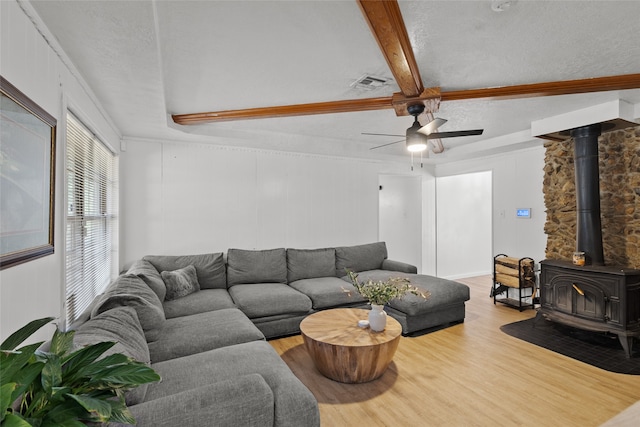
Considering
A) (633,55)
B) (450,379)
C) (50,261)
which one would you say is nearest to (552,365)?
(450,379)

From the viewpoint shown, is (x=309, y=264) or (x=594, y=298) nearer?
(x=594, y=298)

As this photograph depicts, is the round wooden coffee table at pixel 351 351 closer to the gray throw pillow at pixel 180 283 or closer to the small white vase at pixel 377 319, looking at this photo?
the small white vase at pixel 377 319

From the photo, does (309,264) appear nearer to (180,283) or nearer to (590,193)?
(180,283)

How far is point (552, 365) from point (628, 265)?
1680mm

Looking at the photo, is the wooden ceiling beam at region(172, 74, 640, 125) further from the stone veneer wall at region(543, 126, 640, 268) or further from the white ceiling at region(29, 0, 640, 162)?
the stone veneer wall at region(543, 126, 640, 268)

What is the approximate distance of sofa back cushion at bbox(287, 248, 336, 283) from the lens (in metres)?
4.40

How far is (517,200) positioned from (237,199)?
14.0 ft

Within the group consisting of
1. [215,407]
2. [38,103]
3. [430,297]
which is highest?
[38,103]

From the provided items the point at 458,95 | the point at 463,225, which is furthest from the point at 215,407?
the point at 463,225

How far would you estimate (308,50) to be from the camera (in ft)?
7.00

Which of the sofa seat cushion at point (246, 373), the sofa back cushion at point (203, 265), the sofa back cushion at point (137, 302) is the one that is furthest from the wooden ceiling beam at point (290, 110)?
the sofa seat cushion at point (246, 373)

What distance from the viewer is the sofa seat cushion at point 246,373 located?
1597 millimetres

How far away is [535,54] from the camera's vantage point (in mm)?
2191

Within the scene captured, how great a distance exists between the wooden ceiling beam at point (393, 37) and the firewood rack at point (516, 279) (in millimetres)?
3412
